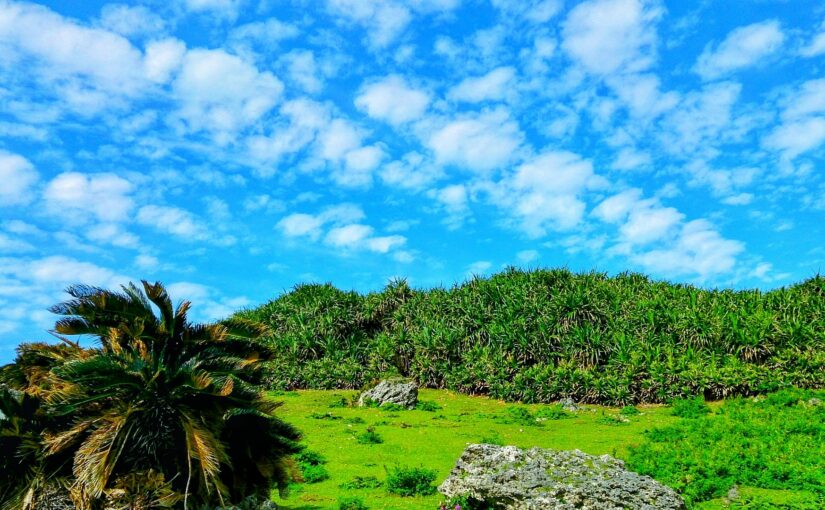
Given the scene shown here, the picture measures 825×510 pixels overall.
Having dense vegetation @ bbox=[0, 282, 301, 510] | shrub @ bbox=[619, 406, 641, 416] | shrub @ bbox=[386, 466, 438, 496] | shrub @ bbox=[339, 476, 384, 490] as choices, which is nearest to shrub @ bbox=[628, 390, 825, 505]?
shrub @ bbox=[619, 406, 641, 416]

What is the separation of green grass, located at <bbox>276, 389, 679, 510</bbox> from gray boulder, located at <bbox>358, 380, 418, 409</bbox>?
2.68 ft

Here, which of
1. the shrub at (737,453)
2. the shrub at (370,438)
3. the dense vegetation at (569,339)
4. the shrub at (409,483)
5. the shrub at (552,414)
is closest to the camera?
the shrub at (409,483)

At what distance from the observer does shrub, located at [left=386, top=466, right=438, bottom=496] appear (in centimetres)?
1218

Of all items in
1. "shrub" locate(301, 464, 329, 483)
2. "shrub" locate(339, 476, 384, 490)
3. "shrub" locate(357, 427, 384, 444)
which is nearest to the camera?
"shrub" locate(339, 476, 384, 490)

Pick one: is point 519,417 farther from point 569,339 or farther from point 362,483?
point 362,483

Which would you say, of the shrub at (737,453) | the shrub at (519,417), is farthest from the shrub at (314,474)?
the shrub at (519,417)

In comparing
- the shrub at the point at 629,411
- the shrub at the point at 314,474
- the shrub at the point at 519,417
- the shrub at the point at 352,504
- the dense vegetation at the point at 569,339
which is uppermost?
the dense vegetation at the point at 569,339

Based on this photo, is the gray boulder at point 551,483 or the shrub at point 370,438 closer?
the gray boulder at point 551,483

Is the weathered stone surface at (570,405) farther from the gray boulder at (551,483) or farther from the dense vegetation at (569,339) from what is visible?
the gray boulder at (551,483)

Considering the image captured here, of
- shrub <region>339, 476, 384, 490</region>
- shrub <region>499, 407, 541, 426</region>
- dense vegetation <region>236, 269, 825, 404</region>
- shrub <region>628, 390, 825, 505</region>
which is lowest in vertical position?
shrub <region>339, 476, 384, 490</region>

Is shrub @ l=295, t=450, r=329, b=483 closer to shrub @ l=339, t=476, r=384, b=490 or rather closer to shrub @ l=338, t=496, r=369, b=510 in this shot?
shrub @ l=339, t=476, r=384, b=490

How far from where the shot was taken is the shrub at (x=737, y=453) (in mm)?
12578

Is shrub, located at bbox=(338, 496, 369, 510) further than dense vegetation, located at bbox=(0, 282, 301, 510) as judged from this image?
Yes

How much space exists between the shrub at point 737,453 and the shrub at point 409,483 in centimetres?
422
